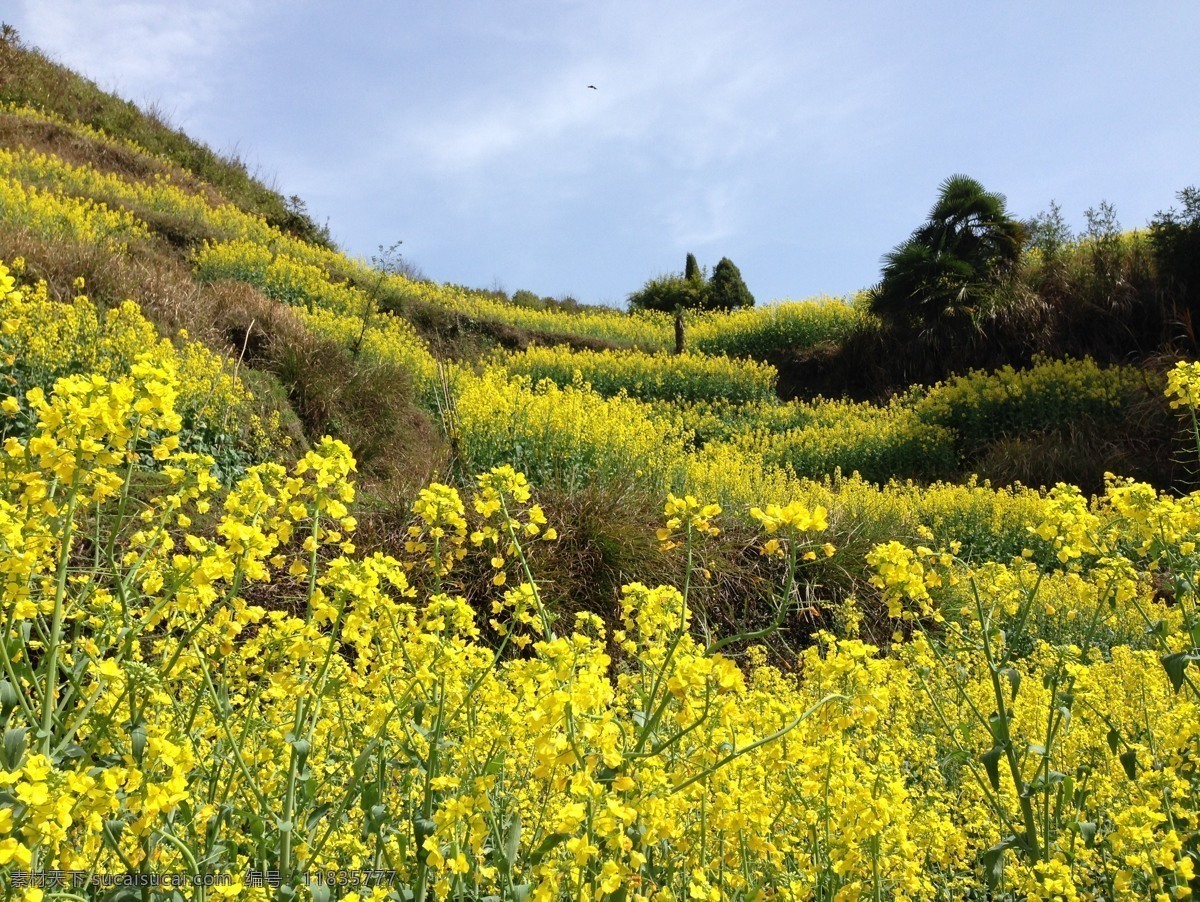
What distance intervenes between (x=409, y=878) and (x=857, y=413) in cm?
1160

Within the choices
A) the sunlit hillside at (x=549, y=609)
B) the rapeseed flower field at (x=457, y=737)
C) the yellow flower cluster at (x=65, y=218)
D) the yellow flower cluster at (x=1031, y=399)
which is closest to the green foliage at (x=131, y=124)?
the sunlit hillside at (x=549, y=609)

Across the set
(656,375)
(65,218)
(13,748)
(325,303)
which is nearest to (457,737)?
→ (13,748)

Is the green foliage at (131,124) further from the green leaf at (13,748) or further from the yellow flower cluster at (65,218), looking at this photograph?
the green leaf at (13,748)

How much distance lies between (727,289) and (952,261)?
12420 millimetres

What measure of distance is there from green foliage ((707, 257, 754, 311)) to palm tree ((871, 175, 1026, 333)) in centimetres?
1093

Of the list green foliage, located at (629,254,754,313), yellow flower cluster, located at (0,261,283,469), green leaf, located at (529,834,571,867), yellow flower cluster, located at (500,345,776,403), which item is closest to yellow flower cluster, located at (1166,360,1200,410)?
green leaf, located at (529,834,571,867)

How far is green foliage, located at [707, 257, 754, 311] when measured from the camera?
2544 centimetres

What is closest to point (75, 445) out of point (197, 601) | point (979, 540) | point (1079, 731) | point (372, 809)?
point (197, 601)

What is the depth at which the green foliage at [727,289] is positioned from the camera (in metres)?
25.4

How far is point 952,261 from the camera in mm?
13445

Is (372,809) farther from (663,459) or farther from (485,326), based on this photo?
(485,326)

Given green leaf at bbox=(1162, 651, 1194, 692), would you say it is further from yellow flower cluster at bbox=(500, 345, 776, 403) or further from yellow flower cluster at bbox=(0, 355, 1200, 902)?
yellow flower cluster at bbox=(500, 345, 776, 403)

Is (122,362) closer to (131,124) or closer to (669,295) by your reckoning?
(131,124)

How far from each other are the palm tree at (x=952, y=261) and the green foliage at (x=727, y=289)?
10927 mm
